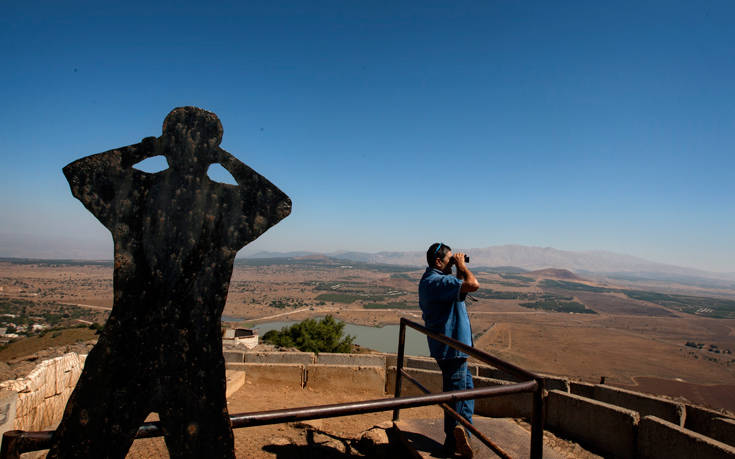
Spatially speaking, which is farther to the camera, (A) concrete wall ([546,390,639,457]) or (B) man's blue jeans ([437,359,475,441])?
(A) concrete wall ([546,390,639,457])

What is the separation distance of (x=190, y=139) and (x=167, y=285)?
574 millimetres

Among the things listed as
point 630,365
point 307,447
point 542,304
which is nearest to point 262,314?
point 630,365

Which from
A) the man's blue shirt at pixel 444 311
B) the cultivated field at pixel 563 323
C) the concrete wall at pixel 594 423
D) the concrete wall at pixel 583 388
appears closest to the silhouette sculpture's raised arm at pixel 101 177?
the man's blue shirt at pixel 444 311

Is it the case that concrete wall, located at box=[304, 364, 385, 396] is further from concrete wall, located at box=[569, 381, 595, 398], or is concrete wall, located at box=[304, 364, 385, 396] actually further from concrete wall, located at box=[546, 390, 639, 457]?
concrete wall, located at box=[569, 381, 595, 398]

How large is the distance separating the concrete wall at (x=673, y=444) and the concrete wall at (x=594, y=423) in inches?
5.0

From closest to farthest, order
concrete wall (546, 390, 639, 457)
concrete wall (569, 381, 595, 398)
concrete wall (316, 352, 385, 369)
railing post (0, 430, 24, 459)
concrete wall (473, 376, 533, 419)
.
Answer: railing post (0, 430, 24, 459), concrete wall (546, 390, 639, 457), concrete wall (473, 376, 533, 419), concrete wall (569, 381, 595, 398), concrete wall (316, 352, 385, 369)

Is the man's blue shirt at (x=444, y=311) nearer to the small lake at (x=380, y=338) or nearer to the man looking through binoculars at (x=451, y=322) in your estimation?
the man looking through binoculars at (x=451, y=322)

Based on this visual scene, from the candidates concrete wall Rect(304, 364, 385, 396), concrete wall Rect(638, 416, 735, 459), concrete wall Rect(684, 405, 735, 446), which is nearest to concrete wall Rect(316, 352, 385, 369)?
concrete wall Rect(304, 364, 385, 396)

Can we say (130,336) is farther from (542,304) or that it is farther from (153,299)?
(542,304)

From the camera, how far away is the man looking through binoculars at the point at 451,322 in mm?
3348

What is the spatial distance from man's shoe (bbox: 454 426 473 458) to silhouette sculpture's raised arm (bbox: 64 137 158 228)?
318cm

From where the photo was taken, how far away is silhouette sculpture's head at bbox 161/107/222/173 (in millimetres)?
1500

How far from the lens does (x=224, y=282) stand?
4.93ft

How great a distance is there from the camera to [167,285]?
1419mm
